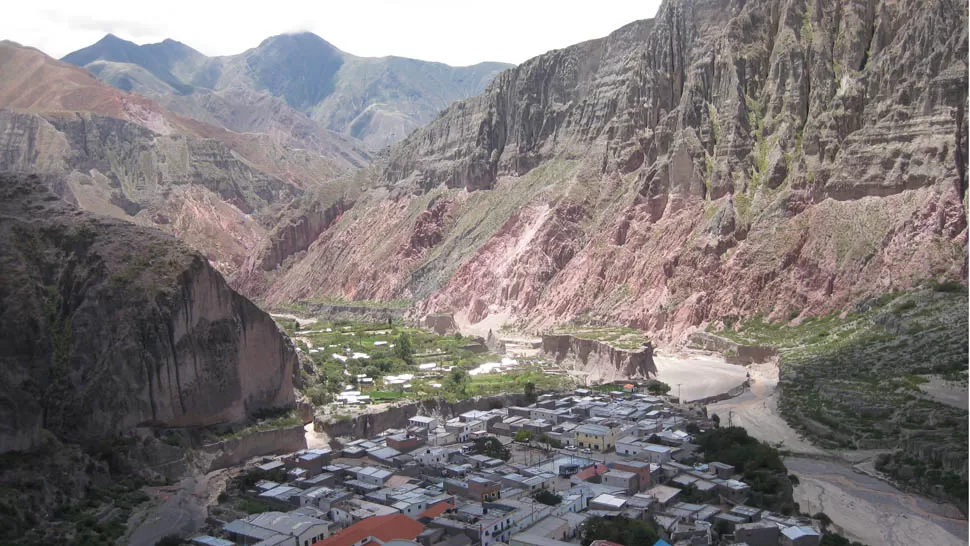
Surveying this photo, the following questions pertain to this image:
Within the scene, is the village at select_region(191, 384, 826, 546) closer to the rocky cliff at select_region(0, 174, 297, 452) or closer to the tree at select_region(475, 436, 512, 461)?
the tree at select_region(475, 436, 512, 461)

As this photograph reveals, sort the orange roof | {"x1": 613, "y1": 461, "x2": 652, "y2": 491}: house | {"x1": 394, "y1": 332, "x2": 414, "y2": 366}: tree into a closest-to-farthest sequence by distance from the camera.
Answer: the orange roof < {"x1": 613, "y1": 461, "x2": 652, "y2": 491}: house < {"x1": 394, "y1": 332, "x2": 414, "y2": 366}: tree

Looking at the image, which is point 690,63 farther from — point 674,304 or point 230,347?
point 230,347

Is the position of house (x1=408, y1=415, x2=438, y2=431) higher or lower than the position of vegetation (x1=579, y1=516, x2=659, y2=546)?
higher

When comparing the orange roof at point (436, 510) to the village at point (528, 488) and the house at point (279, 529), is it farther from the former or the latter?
the house at point (279, 529)

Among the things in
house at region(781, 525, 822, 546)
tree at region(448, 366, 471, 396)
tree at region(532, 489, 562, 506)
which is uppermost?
tree at region(448, 366, 471, 396)

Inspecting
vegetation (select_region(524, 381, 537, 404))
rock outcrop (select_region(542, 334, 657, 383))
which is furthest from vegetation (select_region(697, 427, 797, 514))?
rock outcrop (select_region(542, 334, 657, 383))

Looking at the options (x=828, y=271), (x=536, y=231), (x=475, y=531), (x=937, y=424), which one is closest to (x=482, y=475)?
(x=475, y=531)

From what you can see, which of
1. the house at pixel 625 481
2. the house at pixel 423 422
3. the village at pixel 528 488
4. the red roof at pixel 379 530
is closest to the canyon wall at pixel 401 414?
the village at pixel 528 488
